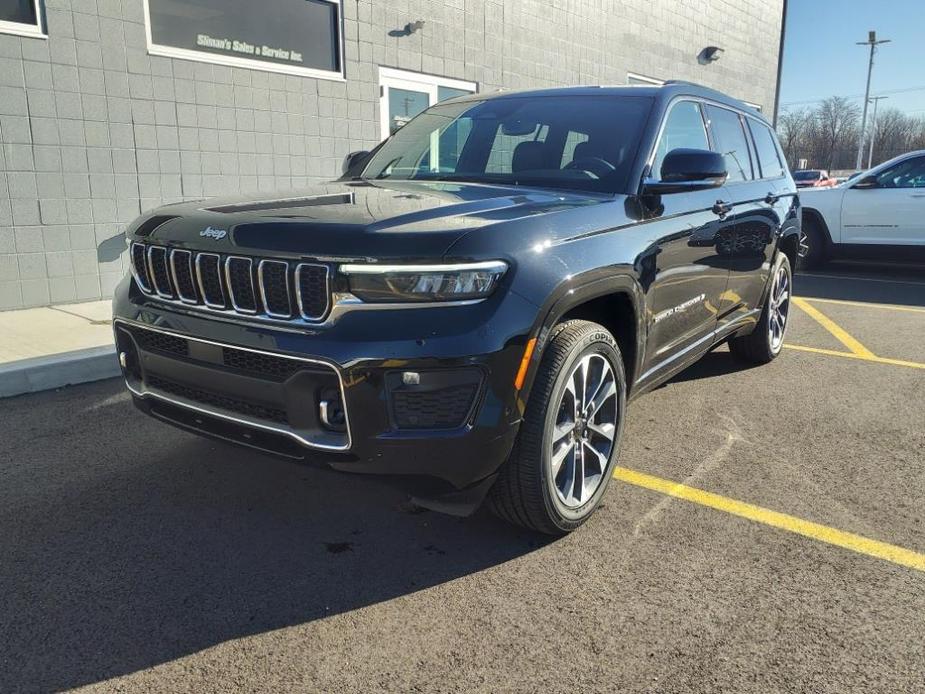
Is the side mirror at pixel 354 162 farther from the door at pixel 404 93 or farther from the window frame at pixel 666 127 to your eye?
the door at pixel 404 93

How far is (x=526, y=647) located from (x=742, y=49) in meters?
19.0

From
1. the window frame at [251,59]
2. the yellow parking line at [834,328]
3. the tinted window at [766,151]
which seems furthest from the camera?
the window frame at [251,59]

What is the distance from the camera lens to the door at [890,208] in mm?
10586

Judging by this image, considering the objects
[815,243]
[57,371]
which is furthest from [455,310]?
[815,243]

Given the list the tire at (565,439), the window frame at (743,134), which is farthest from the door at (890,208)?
the tire at (565,439)

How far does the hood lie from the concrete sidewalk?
→ 232 cm

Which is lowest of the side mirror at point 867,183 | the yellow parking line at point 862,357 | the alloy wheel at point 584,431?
the yellow parking line at point 862,357

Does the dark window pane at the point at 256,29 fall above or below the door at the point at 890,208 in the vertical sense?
above

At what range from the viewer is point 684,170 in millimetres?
3422

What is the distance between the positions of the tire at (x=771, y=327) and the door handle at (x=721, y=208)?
1317 mm

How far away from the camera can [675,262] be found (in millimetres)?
3668

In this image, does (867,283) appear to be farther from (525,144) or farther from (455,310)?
(455,310)

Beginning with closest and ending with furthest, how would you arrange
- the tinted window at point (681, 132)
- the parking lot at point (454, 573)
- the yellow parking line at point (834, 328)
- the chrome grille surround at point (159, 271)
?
the parking lot at point (454, 573) → the chrome grille surround at point (159, 271) → the tinted window at point (681, 132) → the yellow parking line at point (834, 328)

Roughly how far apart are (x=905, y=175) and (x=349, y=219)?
10579 millimetres
